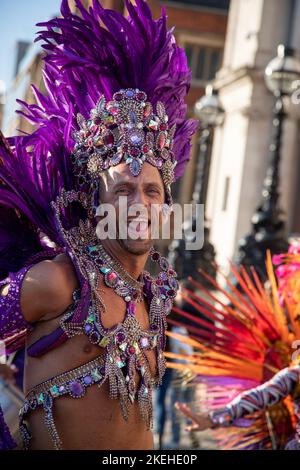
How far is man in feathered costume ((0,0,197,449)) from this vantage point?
99.2 inches

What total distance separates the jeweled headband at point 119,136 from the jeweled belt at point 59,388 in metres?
0.65

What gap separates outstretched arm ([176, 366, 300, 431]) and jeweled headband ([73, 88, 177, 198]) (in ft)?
3.88

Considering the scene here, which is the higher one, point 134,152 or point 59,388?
point 134,152

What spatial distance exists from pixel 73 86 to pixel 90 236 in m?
0.55

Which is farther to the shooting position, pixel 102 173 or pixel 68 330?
pixel 102 173

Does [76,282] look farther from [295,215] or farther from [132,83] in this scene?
[295,215]

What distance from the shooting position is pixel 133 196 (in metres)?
2.62

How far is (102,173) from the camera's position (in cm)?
268

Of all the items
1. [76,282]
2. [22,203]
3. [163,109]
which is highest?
[163,109]

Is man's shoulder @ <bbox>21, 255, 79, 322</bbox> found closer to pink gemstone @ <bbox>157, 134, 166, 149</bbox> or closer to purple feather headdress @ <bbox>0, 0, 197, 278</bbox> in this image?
purple feather headdress @ <bbox>0, 0, 197, 278</bbox>

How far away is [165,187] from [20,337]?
2.50 feet

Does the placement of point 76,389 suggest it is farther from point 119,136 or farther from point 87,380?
point 119,136

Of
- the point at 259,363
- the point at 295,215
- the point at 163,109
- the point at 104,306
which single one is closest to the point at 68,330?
the point at 104,306

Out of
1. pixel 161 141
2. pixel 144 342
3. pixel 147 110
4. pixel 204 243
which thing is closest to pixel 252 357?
pixel 144 342
